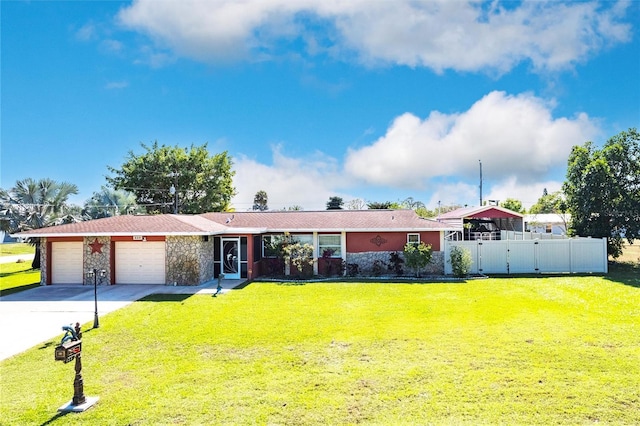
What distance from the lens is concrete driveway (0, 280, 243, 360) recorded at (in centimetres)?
924

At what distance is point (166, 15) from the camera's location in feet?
38.2

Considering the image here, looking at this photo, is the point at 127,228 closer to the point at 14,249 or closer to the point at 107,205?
the point at 107,205

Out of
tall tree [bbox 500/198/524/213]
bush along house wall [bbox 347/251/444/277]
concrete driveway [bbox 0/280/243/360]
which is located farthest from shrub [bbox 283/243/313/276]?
tall tree [bbox 500/198/524/213]

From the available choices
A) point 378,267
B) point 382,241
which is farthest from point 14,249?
point 382,241

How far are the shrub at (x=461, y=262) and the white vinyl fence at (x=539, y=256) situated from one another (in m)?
0.79

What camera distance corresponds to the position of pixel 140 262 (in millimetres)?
Result: 16688

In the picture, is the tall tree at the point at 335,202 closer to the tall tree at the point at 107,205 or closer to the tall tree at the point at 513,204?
the tall tree at the point at 513,204

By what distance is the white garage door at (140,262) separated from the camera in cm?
1658

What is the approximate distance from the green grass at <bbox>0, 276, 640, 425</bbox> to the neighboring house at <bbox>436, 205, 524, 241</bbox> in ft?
44.3

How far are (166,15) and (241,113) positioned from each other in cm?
1080

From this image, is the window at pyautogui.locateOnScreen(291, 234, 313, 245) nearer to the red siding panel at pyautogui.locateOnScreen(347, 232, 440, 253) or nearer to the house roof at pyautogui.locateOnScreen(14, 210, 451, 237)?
the house roof at pyautogui.locateOnScreen(14, 210, 451, 237)

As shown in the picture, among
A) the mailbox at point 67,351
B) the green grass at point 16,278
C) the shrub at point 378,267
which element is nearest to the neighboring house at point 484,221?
the shrub at point 378,267

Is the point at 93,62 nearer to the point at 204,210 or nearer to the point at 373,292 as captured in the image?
the point at 373,292

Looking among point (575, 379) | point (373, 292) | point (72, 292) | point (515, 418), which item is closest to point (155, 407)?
point (515, 418)
